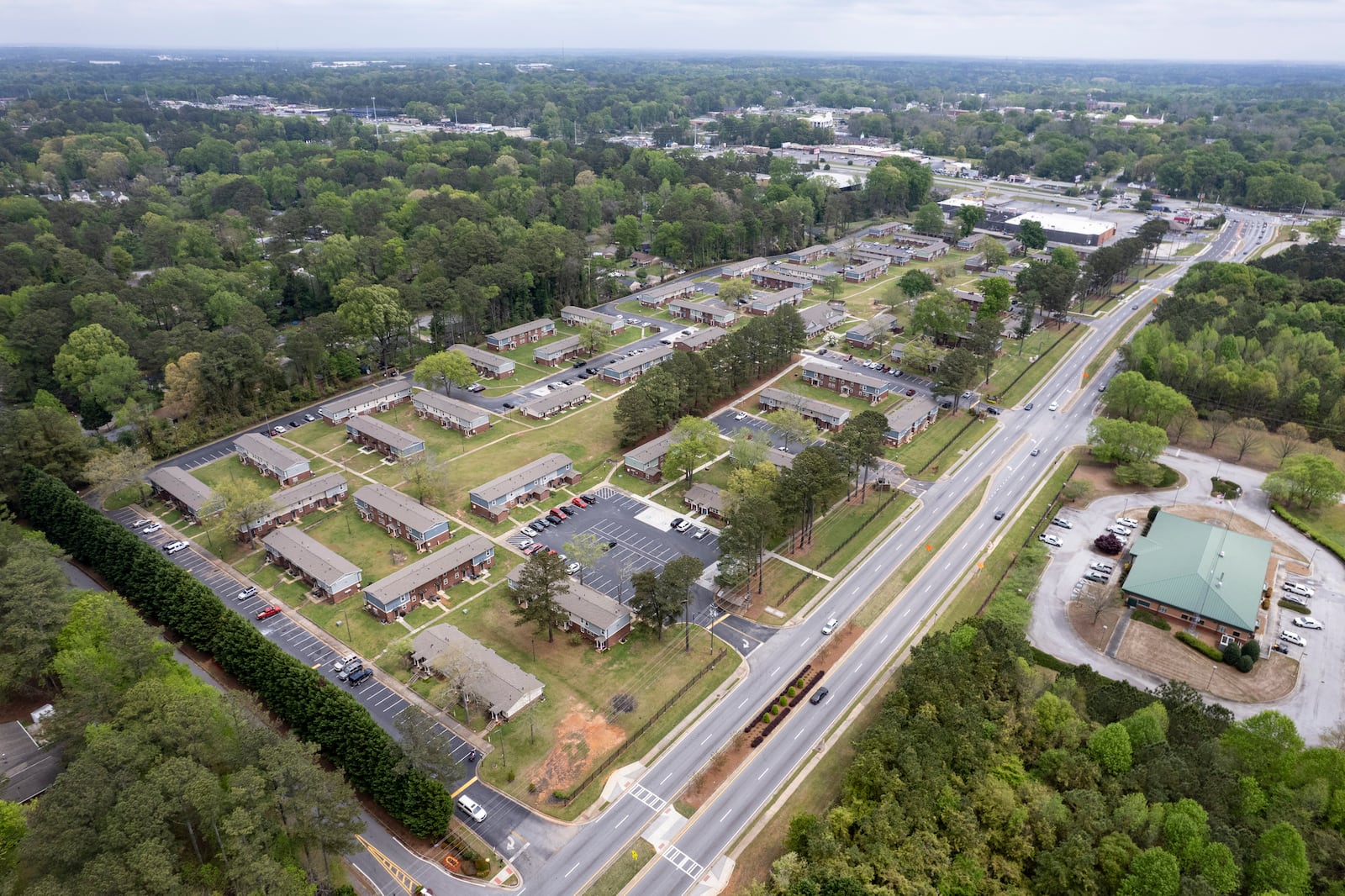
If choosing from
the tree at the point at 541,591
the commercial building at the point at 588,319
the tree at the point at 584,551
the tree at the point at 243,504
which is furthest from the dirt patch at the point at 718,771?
the commercial building at the point at 588,319

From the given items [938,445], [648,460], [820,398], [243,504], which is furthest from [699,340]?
[243,504]

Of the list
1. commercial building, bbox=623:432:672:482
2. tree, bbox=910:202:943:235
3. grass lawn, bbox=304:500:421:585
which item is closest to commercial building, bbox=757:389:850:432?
commercial building, bbox=623:432:672:482

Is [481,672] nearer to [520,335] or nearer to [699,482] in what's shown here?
[699,482]

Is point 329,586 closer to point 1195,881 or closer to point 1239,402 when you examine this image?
point 1195,881

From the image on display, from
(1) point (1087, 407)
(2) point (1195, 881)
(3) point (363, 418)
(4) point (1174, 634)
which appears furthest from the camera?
(1) point (1087, 407)

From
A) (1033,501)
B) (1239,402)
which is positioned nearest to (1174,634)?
(1033,501)

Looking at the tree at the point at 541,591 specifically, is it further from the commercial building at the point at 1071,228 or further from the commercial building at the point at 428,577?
the commercial building at the point at 1071,228

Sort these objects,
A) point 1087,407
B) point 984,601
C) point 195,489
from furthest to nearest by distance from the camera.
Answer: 1. point 1087,407
2. point 195,489
3. point 984,601

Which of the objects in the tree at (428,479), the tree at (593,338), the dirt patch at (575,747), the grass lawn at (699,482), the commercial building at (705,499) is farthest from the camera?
the tree at (593,338)
